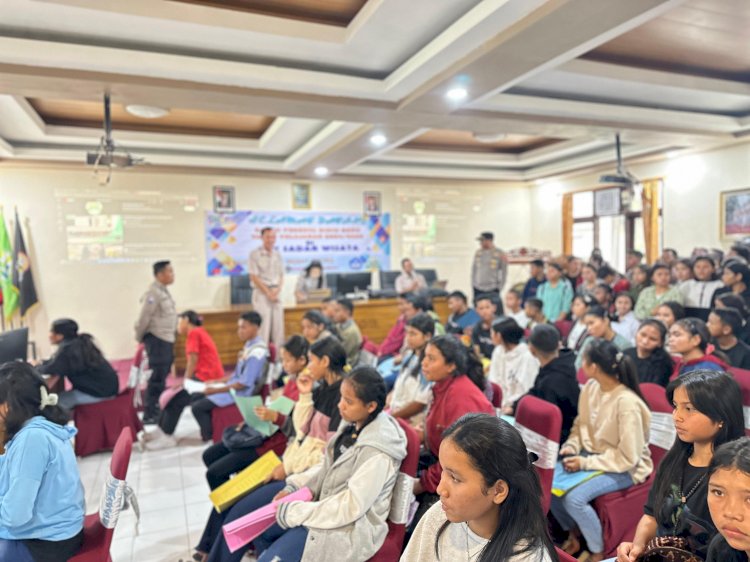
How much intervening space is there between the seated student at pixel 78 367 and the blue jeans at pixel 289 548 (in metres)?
2.45

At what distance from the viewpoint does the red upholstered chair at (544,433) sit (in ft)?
6.68

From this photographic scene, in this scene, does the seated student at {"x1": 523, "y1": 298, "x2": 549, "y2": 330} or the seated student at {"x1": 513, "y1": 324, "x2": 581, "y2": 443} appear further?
the seated student at {"x1": 523, "y1": 298, "x2": 549, "y2": 330}

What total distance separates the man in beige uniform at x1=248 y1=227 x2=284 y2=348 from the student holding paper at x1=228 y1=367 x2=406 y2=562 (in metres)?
4.71

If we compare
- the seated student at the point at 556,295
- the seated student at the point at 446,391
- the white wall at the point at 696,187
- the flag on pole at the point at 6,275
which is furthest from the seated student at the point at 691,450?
the flag on pole at the point at 6,275

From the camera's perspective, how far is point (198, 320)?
4309mm

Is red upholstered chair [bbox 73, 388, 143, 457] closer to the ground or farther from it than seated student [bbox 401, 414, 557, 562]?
closer to the ground

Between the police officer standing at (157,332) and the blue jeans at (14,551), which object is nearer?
the blue jeans at (14,551)

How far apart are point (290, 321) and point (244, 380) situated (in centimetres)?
327

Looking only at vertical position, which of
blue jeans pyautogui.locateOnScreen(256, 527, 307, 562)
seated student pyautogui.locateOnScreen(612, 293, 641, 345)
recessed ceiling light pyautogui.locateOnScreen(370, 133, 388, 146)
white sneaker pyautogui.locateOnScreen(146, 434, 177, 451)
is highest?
recessed ceiling light pyautogui.locateOnScreen(370, 133, 388, 146)

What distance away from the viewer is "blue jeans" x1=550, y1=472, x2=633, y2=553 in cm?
214

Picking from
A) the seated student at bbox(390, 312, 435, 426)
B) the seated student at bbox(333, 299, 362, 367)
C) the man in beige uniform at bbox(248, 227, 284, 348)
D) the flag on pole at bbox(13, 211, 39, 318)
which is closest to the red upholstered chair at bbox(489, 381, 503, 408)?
the seated student at bbox(390, 312, 435, 426)

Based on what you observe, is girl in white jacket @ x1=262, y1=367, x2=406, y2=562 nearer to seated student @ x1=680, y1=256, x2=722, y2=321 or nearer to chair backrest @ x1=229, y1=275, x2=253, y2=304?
seated student @ x1=680, y1=256, x2=722, y2=321

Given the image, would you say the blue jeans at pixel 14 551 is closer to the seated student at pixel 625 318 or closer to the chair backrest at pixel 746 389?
the chair backrest at pixel 746 389

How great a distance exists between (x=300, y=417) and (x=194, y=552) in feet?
2.95
